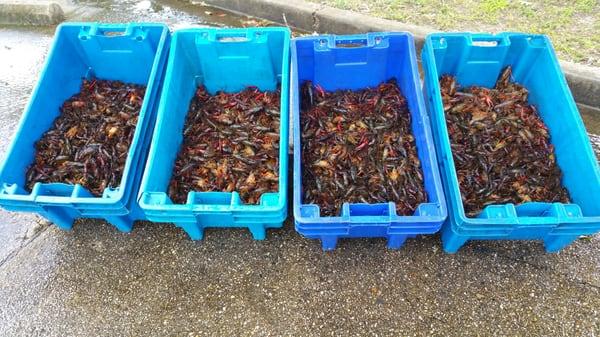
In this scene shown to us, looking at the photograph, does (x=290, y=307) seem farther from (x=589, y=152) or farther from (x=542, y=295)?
(x=589, y=152)

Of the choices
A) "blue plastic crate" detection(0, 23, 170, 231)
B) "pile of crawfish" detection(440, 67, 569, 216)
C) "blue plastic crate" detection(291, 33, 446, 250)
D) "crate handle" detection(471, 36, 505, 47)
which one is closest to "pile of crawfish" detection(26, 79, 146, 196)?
"blue plastic crate" detection(0, 23, 170, 231)

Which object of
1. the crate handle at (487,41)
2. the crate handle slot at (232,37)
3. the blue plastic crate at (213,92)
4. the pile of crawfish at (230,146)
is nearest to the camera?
the blue plastic crate at (213,92)

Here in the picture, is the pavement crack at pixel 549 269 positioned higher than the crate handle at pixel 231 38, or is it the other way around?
the crate handle at pixel 231 38

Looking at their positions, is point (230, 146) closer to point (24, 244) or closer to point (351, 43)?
point (351, 43)

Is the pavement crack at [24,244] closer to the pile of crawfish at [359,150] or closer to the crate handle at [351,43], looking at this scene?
the pile of crawfish at [359,150]

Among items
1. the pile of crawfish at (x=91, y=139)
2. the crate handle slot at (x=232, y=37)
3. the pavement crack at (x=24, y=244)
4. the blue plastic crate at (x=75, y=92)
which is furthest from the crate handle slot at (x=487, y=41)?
the pavement crack at (x=24, y=244)

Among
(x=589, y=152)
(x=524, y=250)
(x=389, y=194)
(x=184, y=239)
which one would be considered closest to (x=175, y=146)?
(x=184, y=239)

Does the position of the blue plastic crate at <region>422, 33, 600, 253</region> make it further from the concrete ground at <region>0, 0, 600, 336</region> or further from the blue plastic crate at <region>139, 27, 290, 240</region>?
the blue plastic crate at <region>139, 27, 290, 240</region>
